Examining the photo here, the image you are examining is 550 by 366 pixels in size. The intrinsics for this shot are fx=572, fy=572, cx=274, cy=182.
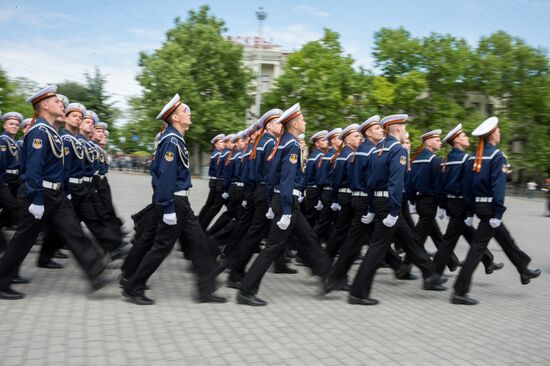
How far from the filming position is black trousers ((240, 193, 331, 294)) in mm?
6066

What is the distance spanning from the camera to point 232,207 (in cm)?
943

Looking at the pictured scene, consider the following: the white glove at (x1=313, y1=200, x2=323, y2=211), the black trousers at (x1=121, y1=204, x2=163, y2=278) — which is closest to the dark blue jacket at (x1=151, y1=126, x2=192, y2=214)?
the black trousers at (x1=121, y1=204, x2=163, y2=278)

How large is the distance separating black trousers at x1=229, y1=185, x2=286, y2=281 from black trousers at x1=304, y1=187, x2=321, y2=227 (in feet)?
9.58

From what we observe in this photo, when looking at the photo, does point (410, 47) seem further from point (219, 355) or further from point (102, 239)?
point (219, 355)

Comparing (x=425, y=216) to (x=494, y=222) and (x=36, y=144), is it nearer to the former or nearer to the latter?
(x=494, y=222)

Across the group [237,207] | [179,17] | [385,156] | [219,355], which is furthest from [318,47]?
[219,355]

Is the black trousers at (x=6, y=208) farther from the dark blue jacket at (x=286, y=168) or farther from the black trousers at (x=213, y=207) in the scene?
the dark blue jacket at (x=286, y=168)

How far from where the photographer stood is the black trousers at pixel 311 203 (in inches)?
393

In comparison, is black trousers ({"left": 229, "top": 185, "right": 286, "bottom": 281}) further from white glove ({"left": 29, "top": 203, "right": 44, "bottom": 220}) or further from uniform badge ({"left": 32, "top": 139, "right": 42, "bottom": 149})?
uniform badge ({"left": 32, "top": 139, "right": 42, "bottom": 149})

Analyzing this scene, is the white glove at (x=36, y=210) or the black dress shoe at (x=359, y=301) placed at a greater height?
the white glove at (x=36, y=210)

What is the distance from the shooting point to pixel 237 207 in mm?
9328

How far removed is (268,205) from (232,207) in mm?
2812

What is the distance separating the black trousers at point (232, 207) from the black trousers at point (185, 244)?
3.01m

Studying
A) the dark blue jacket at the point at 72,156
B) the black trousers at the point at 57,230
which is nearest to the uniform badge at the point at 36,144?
the black trousers at the point at 57,230
